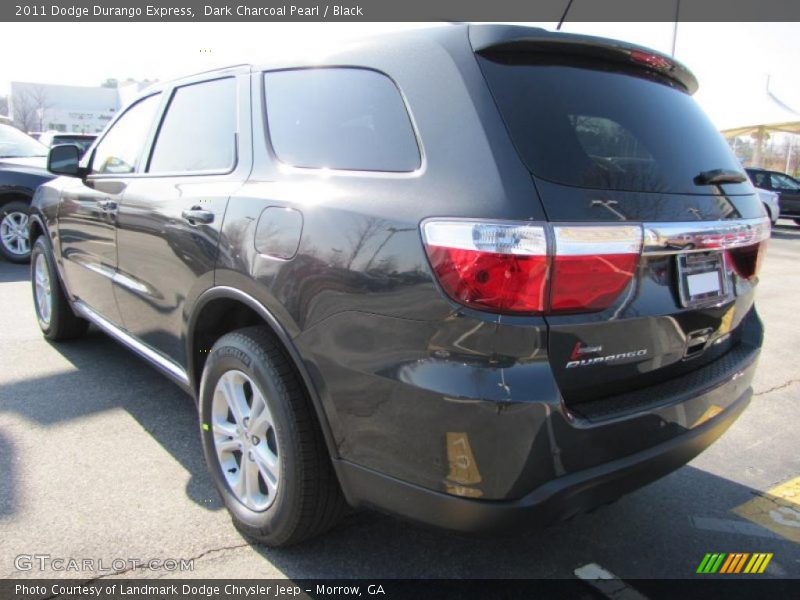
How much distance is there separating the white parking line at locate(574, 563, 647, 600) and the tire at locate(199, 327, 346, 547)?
3.03 feet

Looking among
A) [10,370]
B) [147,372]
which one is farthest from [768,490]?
[10,370]

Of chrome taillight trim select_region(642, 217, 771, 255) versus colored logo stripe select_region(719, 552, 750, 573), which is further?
colored logo stripe select_region(719, 552, 750, 573)

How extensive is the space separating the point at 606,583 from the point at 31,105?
6922 centimetres

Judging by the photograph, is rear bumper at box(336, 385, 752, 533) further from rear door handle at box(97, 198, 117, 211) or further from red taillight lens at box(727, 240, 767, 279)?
rear door handle at box(97, 198, 117, 211)

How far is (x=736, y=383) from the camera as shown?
224 cm

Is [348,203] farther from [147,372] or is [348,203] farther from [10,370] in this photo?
[10,370]

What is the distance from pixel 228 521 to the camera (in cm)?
256

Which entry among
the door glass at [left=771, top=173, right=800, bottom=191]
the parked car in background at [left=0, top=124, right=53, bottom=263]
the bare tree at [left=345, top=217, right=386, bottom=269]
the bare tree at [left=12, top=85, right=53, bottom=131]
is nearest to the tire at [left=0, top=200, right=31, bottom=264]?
the parked car in background at [left=0, top=124, right=53, bottom=263]

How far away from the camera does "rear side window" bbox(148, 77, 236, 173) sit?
2652 millimetres

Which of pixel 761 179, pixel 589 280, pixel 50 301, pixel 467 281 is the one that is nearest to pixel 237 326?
pixel 467 281

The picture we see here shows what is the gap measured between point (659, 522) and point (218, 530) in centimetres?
184

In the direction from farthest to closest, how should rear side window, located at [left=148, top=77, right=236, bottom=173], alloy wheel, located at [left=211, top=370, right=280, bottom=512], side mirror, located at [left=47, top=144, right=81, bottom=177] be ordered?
side mirror, located at [left=47, top=144, right=81, bottom=177] → rear side window, located at [left=148, top=77, right=236, bottom=173] → alloy wheel, located at [left=211, top=370, right=280, bottom=512]

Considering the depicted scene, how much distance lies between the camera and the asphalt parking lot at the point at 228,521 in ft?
7.60

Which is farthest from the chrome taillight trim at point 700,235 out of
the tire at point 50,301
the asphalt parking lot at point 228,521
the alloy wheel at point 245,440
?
the tire at point 50,301
